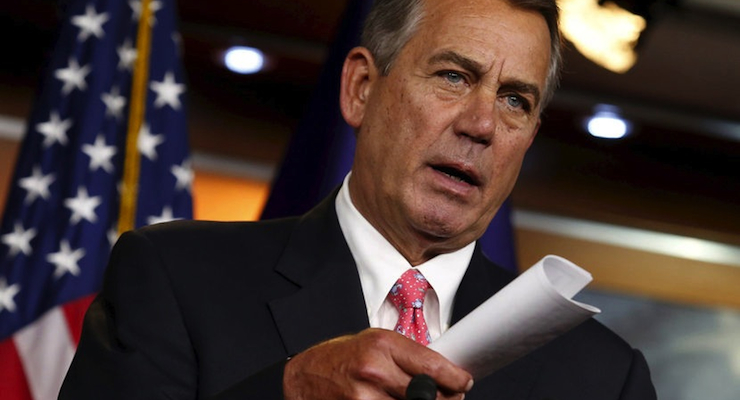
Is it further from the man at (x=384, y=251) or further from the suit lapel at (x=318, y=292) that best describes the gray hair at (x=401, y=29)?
the suit lapel at (x=318, y=292)

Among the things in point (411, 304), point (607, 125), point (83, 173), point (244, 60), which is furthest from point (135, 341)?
point (607, 125)

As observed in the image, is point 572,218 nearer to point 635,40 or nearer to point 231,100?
point 231,100

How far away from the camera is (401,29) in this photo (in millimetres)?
1951

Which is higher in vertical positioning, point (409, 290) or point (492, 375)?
point (409, 290)

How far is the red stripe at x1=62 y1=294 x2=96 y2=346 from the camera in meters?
2.85

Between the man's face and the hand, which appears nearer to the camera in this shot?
the hand

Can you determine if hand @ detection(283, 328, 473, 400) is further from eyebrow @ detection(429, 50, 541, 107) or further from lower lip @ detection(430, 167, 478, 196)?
eyebrow @ detection(429, 50, 541, 107)

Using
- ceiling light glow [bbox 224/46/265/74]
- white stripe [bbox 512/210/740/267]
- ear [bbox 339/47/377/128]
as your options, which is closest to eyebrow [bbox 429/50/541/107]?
ear [bbox 339/47/377/128]

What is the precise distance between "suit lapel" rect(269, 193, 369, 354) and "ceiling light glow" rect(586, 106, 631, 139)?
166 inches

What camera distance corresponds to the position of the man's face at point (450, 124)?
177 cm

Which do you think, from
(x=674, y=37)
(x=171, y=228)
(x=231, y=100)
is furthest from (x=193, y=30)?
(x=171, y=228)

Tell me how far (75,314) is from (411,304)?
4.82 ft

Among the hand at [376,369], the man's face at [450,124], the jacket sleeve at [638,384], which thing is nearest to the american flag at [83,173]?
the man's face at [450,124]

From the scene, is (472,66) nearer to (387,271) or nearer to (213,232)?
(387,271)
